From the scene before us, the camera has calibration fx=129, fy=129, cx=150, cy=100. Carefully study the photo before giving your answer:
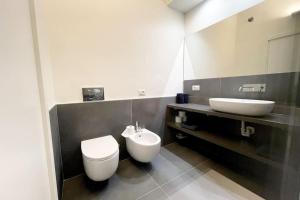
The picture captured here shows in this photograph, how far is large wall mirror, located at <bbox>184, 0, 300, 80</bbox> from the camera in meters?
1.27

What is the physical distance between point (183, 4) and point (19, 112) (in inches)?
96.5

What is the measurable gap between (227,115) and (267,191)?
863 millimetres

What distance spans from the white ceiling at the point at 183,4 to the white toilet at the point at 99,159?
226 cm

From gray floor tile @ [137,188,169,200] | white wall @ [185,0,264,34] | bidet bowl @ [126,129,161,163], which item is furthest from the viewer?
white wall @ [185,0,264,34]

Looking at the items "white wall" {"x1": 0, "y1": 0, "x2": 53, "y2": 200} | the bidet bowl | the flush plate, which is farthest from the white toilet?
the flush plate

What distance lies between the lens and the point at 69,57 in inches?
Answer: 55.7

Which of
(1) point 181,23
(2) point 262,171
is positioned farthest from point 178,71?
(2) point 262,171

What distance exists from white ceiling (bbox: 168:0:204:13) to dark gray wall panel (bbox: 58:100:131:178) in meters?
1.74

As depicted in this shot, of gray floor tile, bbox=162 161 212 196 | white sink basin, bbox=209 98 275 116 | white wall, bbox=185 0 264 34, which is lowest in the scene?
gray floor tile, bbox=162 161 212 196

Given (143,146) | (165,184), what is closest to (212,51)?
(143,146)

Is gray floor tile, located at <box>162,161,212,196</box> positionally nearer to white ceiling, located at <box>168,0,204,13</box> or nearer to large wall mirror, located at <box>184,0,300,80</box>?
large wall mirror, located at <box>184,0,300,80</box>

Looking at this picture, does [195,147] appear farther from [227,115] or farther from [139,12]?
[139,12]

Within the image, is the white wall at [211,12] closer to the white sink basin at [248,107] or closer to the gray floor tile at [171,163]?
the white sink basin at [248,107]

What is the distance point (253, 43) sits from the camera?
1.56 m
